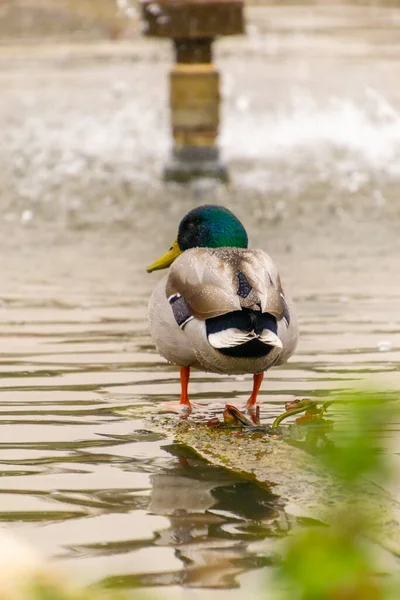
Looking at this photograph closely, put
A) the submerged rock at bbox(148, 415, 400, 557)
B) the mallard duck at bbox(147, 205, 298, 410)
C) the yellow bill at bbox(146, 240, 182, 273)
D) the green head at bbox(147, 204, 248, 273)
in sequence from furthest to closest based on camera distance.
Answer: the yellow bill at bbox(146, 240, 182, 273) < the green head at bbox(147, 204, 248, 273) < the mallard duck at bbox(147, 205, 298, 410) < the submerged rock at bbox(148, 415, 400, 557)

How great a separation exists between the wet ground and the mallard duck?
1.02ft

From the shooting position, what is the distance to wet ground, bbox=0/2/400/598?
3.63 m

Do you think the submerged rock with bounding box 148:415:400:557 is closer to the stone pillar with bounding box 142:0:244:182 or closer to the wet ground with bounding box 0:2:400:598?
the wet ground with bounding box 0:2:400:598

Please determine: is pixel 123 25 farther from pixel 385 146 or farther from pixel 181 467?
pixel 181 467

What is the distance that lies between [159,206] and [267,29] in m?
24.1

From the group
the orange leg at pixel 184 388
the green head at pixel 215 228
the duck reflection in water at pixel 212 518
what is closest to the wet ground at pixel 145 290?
the duck reflection in water at pixel 212 518

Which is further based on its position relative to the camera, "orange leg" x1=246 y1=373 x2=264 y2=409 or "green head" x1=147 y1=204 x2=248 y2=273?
"green head" x1=147 y1=204 x2=248 y2=273

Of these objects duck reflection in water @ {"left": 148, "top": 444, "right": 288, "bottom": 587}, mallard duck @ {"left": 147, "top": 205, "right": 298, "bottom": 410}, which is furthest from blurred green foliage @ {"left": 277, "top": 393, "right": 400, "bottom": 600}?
mallard duck @ {"left": 147, "top": 205, "right": 298, "bottom": 410}

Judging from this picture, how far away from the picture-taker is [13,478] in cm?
415

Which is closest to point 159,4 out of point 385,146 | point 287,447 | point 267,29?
point 385,146

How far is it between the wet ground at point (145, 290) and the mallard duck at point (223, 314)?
12.2 inches

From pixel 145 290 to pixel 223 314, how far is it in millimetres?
4076

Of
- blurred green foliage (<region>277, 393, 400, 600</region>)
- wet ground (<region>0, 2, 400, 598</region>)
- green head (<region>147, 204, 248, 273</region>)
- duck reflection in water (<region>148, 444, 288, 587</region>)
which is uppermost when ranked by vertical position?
blurred green foliage (<region>277, 393, 400, 600</region>)

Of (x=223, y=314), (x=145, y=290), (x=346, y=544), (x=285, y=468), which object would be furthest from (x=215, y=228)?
(x=346, y=544)
